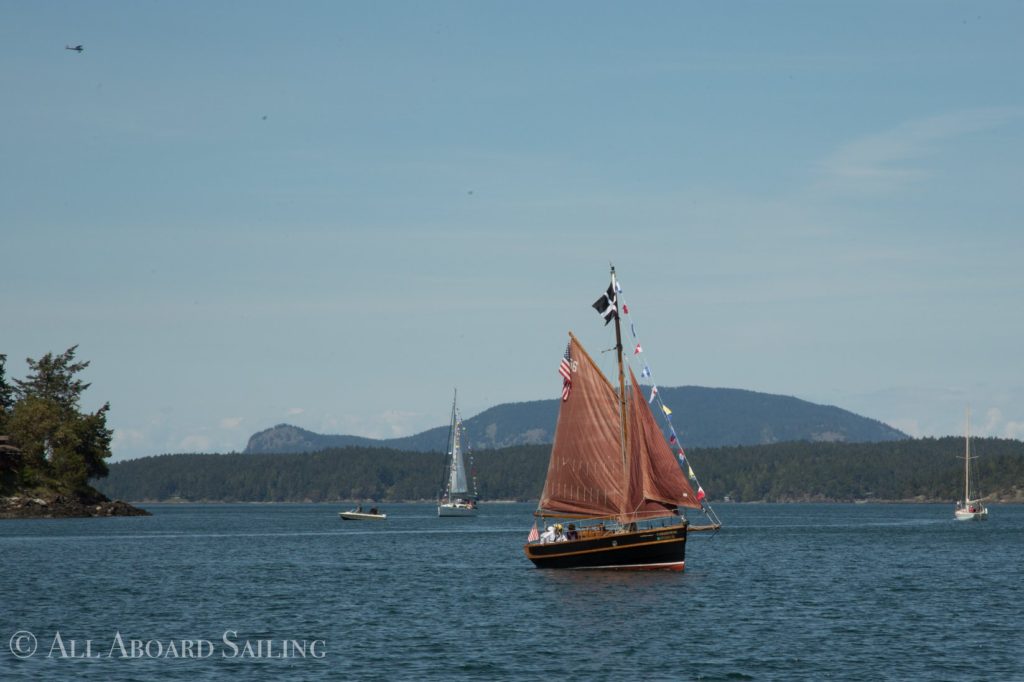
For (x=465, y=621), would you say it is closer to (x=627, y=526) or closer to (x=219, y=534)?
(x=627, y=526)

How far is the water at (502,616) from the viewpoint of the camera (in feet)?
149

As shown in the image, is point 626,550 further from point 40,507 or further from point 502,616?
point 40,507

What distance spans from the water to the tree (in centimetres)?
7235

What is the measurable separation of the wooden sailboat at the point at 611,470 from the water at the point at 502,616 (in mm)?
2118

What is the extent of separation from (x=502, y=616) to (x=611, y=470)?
1551 cm

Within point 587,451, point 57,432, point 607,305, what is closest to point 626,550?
point 587,451

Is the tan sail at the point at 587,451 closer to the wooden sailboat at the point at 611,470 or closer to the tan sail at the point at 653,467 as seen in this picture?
the wooden sailboat at the point at 611,470

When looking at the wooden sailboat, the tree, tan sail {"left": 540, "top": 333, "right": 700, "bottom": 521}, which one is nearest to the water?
the wooden sailboat

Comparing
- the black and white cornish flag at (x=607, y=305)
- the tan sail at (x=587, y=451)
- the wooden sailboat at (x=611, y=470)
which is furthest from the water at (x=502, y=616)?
the black and white cornish flag at (x=607, y=305)

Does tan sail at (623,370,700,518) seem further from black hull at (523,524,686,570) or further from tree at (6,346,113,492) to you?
tree at (6,346,113,492)

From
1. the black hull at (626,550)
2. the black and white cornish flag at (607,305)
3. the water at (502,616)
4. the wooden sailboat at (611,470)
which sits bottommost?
the water at (502,616)

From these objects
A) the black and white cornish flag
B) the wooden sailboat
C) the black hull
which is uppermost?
the black and white cornish flag

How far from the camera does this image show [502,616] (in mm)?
59688

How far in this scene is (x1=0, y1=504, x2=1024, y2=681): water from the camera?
45.6m
